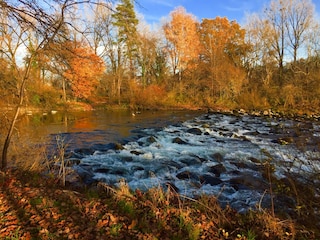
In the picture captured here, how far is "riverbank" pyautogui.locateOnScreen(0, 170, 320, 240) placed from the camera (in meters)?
3.56

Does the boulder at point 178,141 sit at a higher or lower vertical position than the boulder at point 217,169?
higher

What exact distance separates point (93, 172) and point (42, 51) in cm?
410

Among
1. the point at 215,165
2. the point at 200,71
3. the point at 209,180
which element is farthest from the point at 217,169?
the point at 200,71

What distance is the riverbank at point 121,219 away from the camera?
3.56 meters

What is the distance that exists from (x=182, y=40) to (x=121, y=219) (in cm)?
3100

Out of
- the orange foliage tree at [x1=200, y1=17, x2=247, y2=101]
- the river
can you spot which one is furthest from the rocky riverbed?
the orange foliage tree at [x1=200, y1=17, x2=247, y2=101]

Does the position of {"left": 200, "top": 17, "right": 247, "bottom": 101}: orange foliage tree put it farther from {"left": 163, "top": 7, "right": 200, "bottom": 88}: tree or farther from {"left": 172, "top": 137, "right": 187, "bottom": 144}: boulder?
{"left": 172, "top": 137, "right": 187, "bottom": 144}: boulder

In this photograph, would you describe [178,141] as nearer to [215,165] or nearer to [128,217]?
[215,165]

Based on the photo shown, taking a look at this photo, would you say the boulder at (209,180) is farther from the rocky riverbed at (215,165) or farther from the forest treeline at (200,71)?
the forest treeline at (200,71)

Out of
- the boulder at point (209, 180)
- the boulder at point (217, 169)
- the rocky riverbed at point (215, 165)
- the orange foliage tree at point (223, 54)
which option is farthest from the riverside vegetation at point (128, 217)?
the orange foliage tree at point (223, 54)

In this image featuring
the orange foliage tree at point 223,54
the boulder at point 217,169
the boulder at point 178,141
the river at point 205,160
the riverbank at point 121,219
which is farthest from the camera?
the orange foliage tree at point 223,54

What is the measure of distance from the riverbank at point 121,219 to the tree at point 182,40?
1170 inches

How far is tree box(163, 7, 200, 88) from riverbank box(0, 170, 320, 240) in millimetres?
29717

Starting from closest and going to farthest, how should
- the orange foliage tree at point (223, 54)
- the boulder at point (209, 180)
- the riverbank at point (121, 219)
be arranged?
the riverbank at point (121, 219), the boulder at point (209, 180), the orange foliage tree at point (223, 54)
